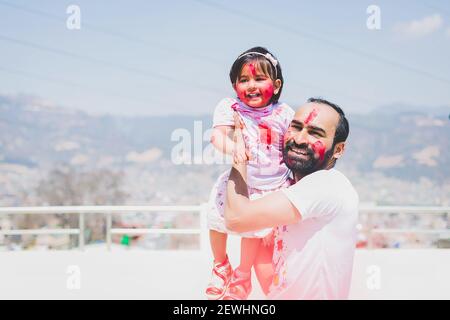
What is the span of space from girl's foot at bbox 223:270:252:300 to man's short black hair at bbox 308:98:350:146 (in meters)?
0.68

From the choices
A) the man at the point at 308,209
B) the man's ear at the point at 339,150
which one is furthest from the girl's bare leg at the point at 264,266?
the man's ear at the point at 339,150

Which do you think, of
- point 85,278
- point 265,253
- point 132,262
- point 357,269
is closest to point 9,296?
point 85,278

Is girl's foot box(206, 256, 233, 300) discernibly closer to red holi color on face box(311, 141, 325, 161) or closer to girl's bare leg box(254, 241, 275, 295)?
girl's bare leg box(254, 241, 275, 295)

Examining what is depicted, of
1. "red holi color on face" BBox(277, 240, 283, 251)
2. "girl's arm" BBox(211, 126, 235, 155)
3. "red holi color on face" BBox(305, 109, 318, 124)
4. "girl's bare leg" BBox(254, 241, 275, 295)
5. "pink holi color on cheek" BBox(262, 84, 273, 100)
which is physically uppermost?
"pink holi color on cheek" BBox(262, 84, 273, 100)

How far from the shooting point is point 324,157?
91.7 inches

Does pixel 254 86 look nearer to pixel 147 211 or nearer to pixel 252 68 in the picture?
pixel 252 68

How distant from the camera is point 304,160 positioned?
2.31 m

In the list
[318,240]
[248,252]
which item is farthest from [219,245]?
[318,240]

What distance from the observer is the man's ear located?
2.36 m

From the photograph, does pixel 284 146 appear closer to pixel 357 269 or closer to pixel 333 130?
pixel 333 130

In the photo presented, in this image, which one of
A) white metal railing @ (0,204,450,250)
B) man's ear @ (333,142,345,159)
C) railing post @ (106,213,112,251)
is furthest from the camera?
railing post @ (106,213,112,251)

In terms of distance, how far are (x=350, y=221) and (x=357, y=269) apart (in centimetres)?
99

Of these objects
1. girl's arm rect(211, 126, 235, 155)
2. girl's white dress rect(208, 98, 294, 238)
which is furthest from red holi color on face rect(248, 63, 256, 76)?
girl's arm rect(211, 126, 235, 155)

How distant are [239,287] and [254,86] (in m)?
0.85
